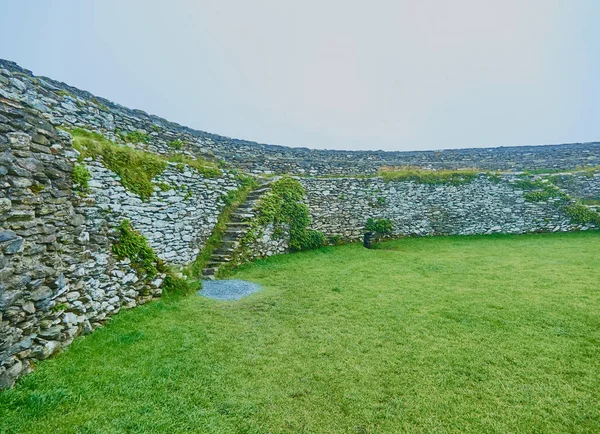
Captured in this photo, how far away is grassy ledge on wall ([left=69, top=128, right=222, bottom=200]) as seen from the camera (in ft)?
23.9

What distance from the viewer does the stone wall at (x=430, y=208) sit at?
47.8 ft

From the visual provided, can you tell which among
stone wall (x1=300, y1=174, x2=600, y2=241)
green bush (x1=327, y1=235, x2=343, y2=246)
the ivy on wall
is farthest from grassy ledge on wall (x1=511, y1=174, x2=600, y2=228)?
the ivy on wall

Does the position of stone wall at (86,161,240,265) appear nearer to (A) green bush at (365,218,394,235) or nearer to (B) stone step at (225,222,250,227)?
(B) stone step at (225,222,250,227)

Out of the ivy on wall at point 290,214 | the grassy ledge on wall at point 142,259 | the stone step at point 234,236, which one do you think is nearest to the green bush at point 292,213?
the ivy on wall at point 290,214

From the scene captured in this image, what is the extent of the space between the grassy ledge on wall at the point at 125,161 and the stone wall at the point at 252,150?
934mm

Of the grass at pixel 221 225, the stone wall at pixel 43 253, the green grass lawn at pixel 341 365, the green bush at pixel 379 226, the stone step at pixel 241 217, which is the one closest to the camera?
the green grass lawn at pixel 341 365

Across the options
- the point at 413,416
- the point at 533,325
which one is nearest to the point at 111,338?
the point at 413,416

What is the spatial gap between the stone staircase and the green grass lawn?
7.91 feet

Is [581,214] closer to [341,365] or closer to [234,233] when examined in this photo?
[234,233]

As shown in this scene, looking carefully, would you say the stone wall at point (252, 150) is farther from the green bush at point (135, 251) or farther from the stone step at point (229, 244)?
the stone step at point (229, 244)

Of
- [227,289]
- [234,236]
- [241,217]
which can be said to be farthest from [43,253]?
[241,217]

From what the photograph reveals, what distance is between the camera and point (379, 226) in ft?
48.5

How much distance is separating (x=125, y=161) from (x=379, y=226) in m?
11.0

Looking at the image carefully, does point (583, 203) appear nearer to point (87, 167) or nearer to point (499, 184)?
point (499, 184)
